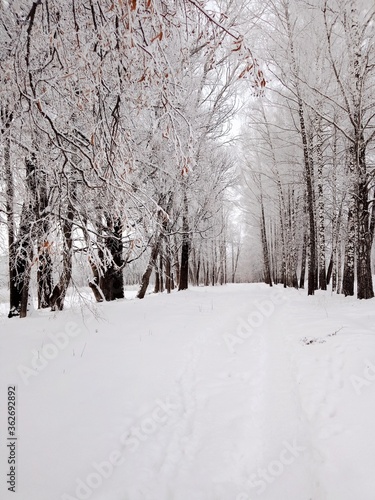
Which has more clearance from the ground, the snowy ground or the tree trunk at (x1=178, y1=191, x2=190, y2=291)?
the tree trunk at (x1=178, y1=191, x2=190, y2=291)

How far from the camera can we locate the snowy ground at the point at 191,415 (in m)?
2.17

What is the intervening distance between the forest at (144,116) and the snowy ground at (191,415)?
4.27ft

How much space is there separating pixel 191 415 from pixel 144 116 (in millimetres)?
6615

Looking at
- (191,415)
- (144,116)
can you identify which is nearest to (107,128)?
(191,415)

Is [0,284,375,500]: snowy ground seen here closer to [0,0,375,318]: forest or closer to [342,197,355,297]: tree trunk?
[0,0,375,318]: forest

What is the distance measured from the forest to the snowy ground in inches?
51.2

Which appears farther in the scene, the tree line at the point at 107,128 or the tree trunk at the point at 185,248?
the tree trunk at the point at 185,248

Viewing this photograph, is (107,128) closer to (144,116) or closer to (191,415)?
Answer: (191,415)

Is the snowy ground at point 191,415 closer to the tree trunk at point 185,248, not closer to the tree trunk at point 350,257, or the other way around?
the tree trunk at point 350,257

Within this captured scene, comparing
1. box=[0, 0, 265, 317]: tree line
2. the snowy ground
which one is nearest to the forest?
box=[0, 0, 265, 317]: tree line

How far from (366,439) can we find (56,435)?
2.69 meters

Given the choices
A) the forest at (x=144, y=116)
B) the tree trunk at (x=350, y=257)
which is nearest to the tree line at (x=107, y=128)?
the forest at (x=144, y=116)

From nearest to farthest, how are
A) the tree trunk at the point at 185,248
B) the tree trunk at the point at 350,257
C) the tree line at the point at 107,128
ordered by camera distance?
the tree line at the point at 107,128 < the tree trunk at the point at 350,257 < the tree trunk at the point at 185,248

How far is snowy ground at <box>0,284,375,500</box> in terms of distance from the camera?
7.13 feet
